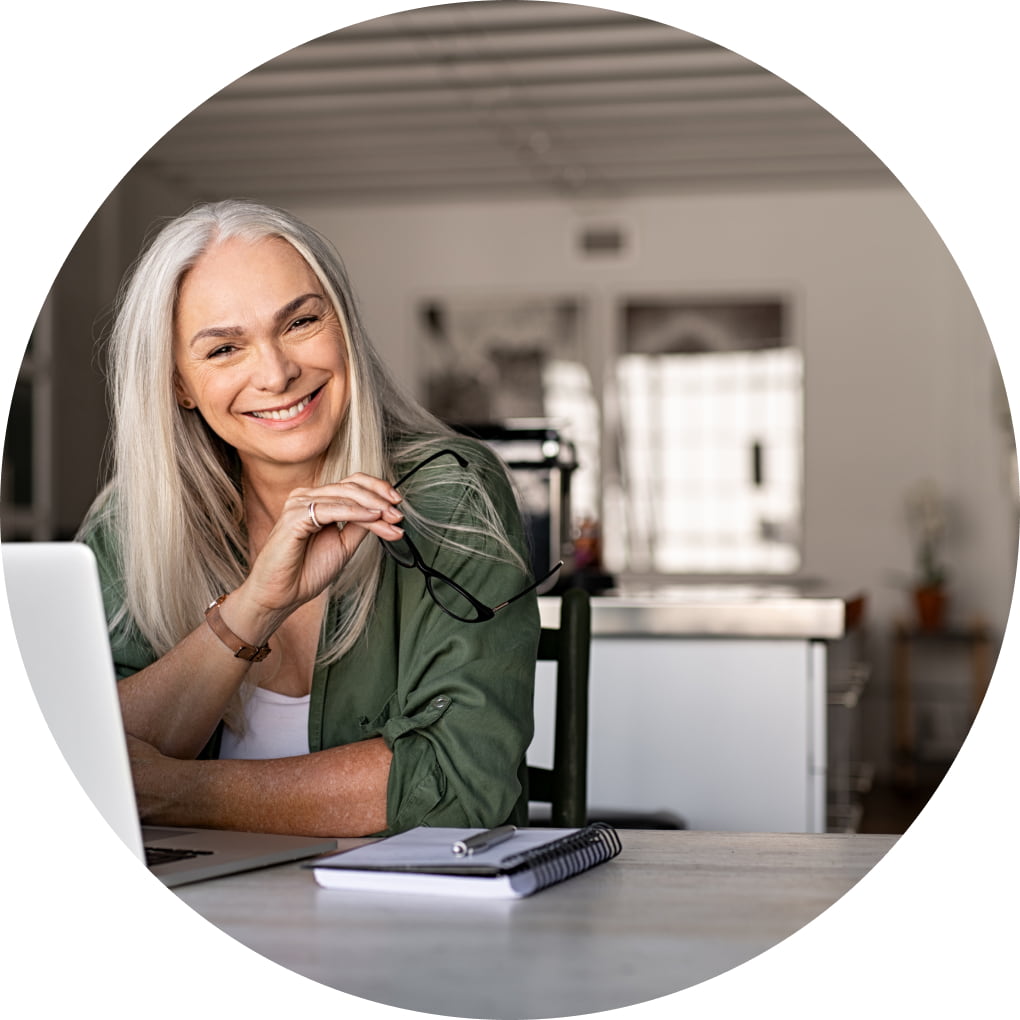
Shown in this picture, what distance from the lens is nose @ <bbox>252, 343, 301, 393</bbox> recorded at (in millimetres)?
1557

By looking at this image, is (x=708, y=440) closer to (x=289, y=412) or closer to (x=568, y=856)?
(x=289, y=412)

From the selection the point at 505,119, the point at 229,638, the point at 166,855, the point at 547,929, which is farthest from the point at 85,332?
the point at 547,929

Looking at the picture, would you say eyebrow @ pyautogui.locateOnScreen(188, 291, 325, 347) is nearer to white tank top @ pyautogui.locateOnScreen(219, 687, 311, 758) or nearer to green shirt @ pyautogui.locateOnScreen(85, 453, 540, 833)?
green shirt @ pyautogui.locateOnScreen(85, 453, 540, 833)

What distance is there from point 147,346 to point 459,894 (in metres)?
0.87

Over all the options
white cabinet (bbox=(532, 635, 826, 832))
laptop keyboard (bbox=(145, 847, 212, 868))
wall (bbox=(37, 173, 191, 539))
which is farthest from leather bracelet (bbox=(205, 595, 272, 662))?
wall (bbox=(37, 173, 191, 539))

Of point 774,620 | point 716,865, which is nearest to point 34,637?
point 716,865

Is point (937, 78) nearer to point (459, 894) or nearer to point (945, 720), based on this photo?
point (459, 894)

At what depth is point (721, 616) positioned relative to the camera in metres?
2.59

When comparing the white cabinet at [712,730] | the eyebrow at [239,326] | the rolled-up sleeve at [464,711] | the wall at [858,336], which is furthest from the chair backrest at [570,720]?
the wall at [858,336]

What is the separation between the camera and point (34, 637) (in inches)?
39.2

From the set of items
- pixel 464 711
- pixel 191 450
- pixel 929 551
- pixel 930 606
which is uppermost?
pixel 191 450

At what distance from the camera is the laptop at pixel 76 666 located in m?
0.96

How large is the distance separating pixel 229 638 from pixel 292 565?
14 centimetres

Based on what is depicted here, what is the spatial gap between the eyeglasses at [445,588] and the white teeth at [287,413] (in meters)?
0.14
